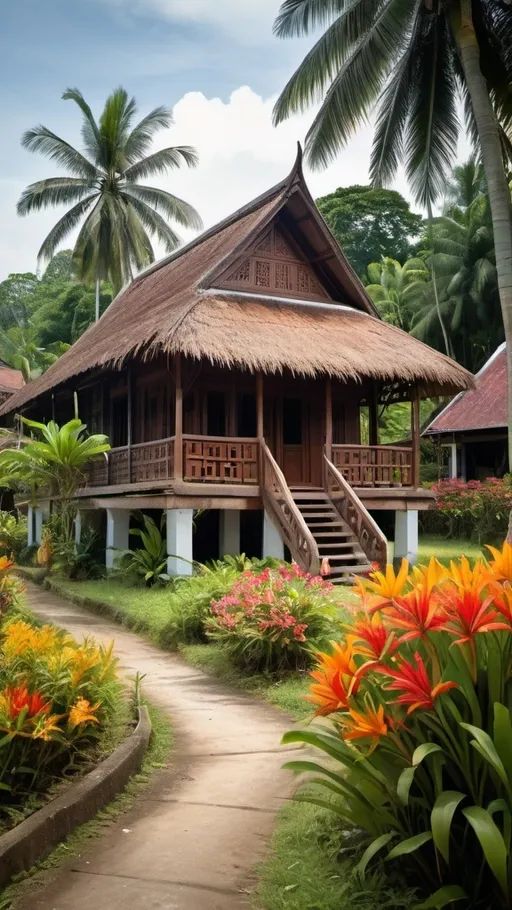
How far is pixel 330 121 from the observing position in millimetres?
15227

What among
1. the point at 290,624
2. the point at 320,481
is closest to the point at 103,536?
the point at 320,481

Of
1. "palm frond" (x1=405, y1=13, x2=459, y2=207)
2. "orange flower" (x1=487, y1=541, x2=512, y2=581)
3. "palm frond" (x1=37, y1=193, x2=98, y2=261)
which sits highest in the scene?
"palm frond" (x1=37, y1=193, x2=98, y2=261)

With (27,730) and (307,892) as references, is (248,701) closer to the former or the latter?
(27,730)

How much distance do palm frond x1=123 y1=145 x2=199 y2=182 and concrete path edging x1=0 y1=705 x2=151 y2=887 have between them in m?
27.5

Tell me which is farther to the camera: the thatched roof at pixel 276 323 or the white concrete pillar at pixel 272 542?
the white concrete pillar at pixel 272 542

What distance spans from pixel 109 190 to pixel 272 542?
20.7 m

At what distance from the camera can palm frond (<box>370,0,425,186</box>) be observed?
600 inches

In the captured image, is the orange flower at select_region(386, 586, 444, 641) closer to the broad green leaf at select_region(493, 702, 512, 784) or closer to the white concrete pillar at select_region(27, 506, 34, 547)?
the broad green leaf at select_region(493, 702, 512, 784)

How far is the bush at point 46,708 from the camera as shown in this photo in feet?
13.7

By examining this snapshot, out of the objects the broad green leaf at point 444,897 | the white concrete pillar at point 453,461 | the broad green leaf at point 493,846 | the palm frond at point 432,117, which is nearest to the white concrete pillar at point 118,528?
the palm frond at point 432,117

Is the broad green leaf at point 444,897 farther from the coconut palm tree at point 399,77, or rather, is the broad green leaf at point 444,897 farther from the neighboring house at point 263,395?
the coconut palm tree at point 399,77

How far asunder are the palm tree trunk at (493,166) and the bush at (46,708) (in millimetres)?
9020

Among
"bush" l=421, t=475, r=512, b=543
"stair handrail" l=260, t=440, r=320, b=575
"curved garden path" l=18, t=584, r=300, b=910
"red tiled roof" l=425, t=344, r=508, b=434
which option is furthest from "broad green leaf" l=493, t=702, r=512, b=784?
"red tiled roof" l=425, t=344, r=508, b=434

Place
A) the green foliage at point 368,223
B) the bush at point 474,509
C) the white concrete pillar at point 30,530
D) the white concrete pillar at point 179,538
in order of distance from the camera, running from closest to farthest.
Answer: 1. the white concrete pillar at point 179,538
2. the bush at point 474,509
3. the white concrete pillar at point 30,530
4. the green foliage at point 368,223
